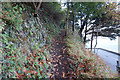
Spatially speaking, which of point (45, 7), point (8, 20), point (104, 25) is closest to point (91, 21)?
point (104, 25)

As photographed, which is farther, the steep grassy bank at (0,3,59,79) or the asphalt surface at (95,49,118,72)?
the asphalt surface at (95,49,118,72)

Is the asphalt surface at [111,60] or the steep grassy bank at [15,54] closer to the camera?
the steep grassy bank at [15,54]

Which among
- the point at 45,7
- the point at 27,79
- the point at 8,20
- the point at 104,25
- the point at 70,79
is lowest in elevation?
the point at 70,79

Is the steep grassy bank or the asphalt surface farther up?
the steep grassy bank

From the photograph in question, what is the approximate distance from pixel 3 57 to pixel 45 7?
622 cm

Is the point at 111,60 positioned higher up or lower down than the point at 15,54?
lower down

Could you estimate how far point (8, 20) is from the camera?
9.81 ft

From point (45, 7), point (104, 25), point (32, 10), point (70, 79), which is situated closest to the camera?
point (70, 79)

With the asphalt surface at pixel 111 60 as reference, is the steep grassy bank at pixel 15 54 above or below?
above

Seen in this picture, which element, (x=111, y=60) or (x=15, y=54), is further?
(x=111, y=60)

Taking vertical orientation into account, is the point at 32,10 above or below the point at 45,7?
below

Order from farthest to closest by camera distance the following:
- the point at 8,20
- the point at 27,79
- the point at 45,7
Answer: the point at 45,7
the point at 8,20
the point at 27,79

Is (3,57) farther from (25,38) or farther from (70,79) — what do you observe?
(70,79)

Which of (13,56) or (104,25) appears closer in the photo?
(13,56)
